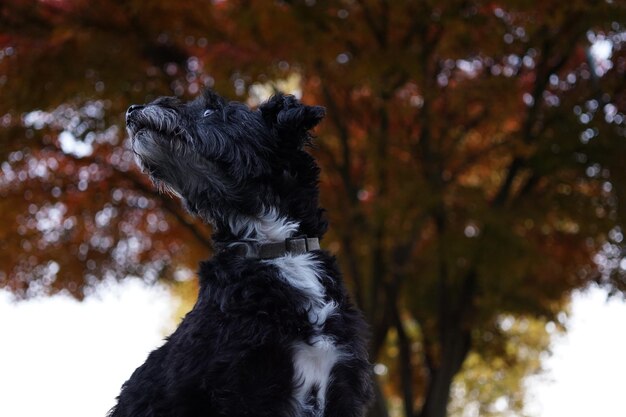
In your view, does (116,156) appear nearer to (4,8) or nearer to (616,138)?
(4,8)

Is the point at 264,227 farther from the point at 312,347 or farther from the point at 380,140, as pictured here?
the point at 380,140

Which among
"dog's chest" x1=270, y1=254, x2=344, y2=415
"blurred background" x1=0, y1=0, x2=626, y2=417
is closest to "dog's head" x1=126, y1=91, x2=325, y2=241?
"dog's chest" x1=270, y1=254, x2=344, y2=415

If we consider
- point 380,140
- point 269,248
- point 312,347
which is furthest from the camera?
point 380,140

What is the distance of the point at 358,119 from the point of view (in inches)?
501

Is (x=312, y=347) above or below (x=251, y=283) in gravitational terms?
below

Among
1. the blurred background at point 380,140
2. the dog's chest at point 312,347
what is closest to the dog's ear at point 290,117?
the dog's chest at point 312,347

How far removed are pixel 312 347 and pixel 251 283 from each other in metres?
0.39

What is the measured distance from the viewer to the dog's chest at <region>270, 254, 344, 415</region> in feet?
13.0

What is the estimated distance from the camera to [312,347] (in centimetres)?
399

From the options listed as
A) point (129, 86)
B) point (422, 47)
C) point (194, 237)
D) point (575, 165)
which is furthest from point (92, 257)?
point (575, 165)

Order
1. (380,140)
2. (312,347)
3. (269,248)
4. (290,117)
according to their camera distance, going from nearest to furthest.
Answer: (312,347) → (269,248) → (290,117) → (380,140)

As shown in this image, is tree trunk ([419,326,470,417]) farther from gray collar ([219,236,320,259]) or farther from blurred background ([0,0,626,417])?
gray collar ([219,236,320,259])

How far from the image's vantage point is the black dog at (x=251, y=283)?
3873 millimetres

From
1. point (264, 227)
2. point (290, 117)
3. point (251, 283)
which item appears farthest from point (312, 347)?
point (290, 117)
